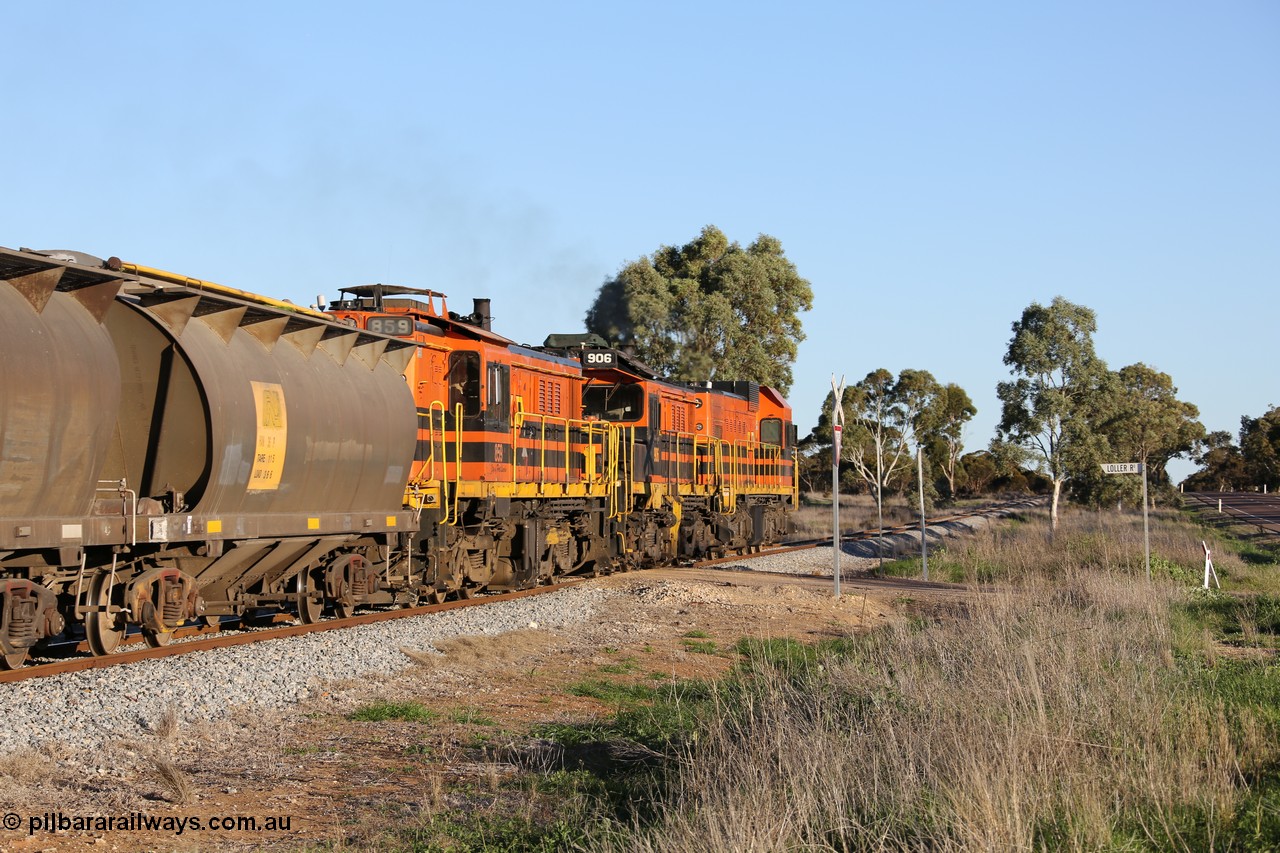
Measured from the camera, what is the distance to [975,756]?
267 inches

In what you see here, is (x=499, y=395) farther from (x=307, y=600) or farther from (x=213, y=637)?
(x=213, y=637)

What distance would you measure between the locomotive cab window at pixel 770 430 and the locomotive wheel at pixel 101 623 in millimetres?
26094

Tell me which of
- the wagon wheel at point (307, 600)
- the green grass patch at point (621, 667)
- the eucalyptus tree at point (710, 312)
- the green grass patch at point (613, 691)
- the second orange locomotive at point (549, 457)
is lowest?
the green grass patch at point (613, 691)

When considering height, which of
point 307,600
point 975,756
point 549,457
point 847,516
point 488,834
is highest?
point 549,457

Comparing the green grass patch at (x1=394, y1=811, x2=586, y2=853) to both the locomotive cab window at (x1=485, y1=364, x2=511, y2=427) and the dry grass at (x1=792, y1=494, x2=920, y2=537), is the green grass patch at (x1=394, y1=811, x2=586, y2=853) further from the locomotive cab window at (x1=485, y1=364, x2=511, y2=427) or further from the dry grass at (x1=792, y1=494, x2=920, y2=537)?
the dry grass at (x1=792, y1=494, x2=920, y2=537)

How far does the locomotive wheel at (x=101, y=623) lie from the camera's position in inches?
454

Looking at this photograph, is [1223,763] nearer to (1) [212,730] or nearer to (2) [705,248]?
(1) [212,730]

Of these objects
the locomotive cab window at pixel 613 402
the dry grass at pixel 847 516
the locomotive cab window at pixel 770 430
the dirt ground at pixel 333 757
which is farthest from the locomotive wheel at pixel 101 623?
the dry grass at pixel 847 516

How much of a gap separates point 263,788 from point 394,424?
26.9 feet

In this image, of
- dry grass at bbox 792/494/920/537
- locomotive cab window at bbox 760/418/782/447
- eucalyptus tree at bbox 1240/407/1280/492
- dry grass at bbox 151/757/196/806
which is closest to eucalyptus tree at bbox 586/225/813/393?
dry grass at bbox 792/494/920/537

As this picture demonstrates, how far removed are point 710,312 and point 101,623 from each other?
40976mm

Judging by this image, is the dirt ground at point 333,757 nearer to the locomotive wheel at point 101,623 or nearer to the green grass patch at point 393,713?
the green grass patch at point 393,713

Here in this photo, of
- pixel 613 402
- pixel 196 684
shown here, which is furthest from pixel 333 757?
pixel 613 402

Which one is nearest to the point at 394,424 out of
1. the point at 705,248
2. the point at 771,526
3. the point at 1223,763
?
the point at 1223,763
